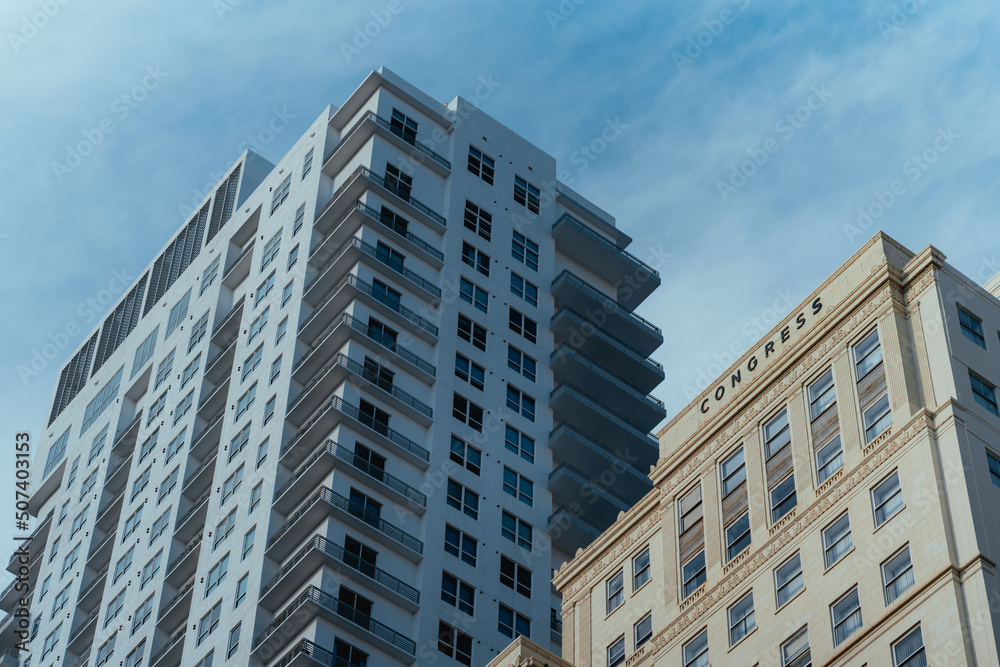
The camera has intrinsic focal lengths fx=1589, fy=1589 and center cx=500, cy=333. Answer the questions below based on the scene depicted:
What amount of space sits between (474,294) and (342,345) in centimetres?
1175

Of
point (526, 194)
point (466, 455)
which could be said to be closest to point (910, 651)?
point (466, 455)

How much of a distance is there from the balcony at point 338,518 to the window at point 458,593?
7.12 ft

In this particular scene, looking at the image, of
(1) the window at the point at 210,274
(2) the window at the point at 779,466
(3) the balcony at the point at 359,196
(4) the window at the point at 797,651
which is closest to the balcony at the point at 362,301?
(3) the balcony at the point at 359,196

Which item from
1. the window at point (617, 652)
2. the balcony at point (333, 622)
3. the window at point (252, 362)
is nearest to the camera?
the window at point (617, 652)

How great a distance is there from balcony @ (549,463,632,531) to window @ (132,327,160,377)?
123 feet

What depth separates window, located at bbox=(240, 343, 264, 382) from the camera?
327ft

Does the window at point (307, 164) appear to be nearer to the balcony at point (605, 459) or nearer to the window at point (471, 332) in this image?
the window at point (471, 332)

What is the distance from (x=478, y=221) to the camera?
4139 inches

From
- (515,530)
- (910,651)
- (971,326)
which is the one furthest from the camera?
(515,530)

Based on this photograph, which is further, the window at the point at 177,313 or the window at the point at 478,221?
the window at the point at 177,313

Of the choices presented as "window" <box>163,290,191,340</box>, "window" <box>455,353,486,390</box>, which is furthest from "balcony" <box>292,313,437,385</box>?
"window" <box>163,290,191,340</box>

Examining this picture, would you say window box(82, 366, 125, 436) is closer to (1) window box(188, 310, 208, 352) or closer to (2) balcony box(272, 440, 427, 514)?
(1) window box(188, 310, 208, 352)

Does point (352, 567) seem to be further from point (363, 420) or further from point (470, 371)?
point (470, 371)

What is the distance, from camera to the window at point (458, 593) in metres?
85.5
